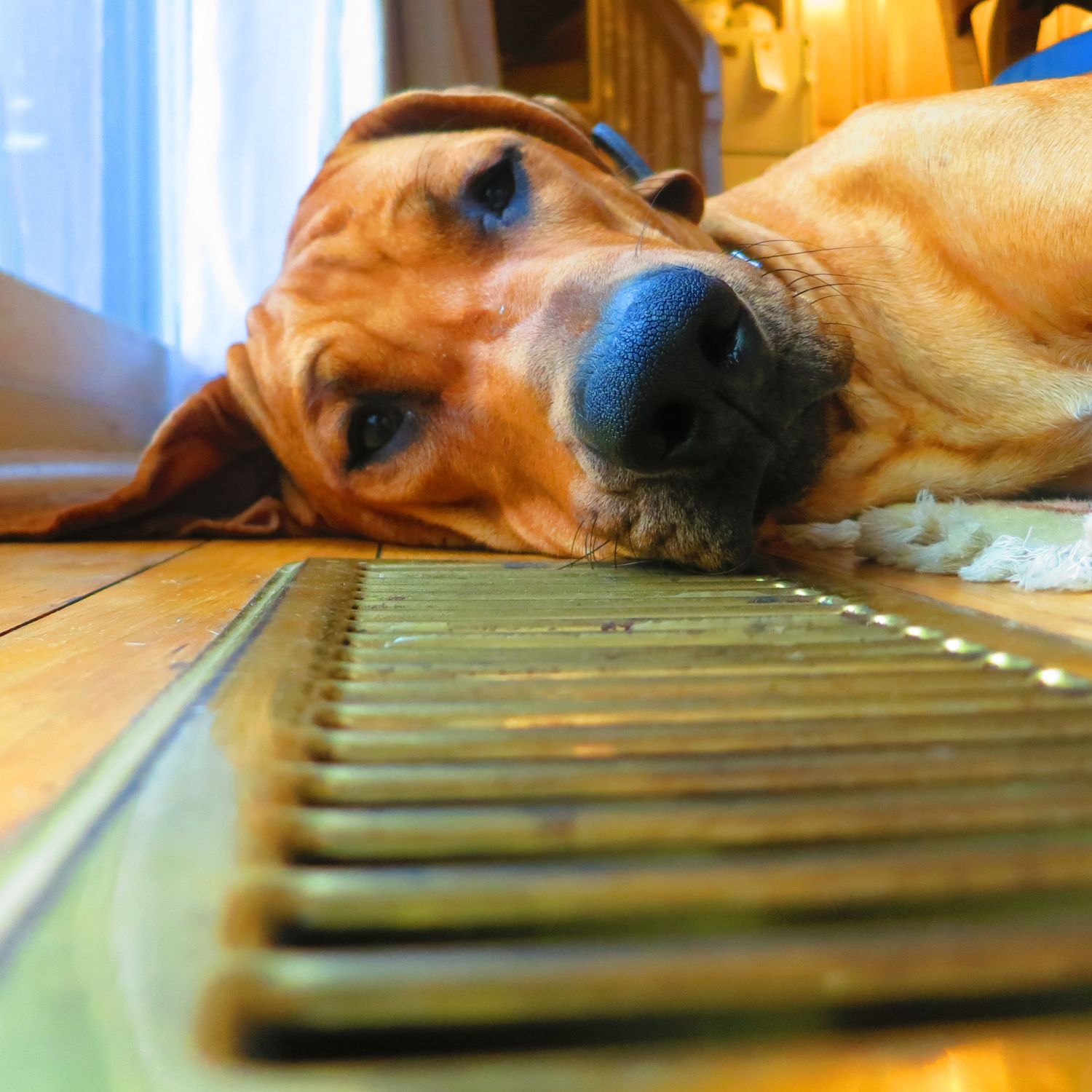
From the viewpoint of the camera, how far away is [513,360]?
5.41ft

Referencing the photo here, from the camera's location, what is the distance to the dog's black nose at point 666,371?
4.09ft

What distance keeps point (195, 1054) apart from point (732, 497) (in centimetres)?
115

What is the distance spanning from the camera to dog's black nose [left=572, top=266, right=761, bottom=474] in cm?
125

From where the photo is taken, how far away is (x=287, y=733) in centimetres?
70

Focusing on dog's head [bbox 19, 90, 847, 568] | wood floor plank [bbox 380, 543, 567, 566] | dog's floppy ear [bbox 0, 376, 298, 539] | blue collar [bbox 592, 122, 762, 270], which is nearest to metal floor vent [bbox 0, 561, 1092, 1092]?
dog's head [bbox 19, 90, 847, 568]

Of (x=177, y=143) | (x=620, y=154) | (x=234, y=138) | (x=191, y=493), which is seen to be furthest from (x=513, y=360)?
(x=177, y=143)

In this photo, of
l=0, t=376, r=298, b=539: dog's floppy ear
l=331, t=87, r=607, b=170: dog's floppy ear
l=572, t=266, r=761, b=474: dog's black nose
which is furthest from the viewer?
l=0, t=376, r=298, b=539: dog's floppy ear

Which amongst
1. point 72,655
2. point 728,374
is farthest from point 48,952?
point 728,374

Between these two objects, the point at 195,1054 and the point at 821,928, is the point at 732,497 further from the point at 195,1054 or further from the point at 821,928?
the point at 195,1054

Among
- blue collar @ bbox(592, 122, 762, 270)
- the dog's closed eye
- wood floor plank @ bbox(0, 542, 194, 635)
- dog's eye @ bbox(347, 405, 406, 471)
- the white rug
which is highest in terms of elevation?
blue collar @ bbox(592, 122, 762, 270)

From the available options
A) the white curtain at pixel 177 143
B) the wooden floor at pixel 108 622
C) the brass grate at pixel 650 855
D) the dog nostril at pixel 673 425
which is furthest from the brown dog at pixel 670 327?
the white curtain at pixel 177 143

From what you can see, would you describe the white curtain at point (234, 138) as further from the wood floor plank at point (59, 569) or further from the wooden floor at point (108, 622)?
the wooden floor at point (108, 622)

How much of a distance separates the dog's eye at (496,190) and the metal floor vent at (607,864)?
1.23 m

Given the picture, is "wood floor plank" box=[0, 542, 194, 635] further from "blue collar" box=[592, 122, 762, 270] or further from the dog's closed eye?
"blue collar" box=[592, 122, 762, 270]
